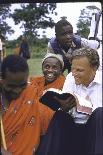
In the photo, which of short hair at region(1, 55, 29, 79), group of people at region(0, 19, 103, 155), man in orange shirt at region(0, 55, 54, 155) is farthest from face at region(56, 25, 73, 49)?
short hair at region(1, 55, 29, 79)

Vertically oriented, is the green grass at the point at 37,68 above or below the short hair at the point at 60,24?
below

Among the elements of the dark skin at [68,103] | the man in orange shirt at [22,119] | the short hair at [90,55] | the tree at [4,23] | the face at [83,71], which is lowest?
the man in orange shirt at [22,119]

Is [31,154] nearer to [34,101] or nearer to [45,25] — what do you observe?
[34,101]

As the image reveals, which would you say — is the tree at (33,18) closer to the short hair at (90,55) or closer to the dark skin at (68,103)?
the short hair at (90,55)

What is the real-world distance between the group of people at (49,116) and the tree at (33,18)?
254mm

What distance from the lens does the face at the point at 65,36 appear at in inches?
111

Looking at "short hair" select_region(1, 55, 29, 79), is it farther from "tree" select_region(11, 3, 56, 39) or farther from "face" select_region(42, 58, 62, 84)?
"face" select_region(42, 58, 62, 84)

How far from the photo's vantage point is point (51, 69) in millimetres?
2596

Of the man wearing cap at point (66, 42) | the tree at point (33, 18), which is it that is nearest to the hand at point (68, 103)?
the tree at point (33, 18)

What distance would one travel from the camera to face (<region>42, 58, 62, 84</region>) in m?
2.58

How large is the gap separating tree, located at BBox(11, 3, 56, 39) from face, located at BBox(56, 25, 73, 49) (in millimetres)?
392

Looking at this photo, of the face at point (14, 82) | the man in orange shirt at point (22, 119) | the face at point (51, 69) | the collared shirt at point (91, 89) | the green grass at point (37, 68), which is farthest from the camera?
the face at point (51, 69)

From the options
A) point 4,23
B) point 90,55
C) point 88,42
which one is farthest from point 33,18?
point 88,42

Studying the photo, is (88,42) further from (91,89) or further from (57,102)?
(57,102)
